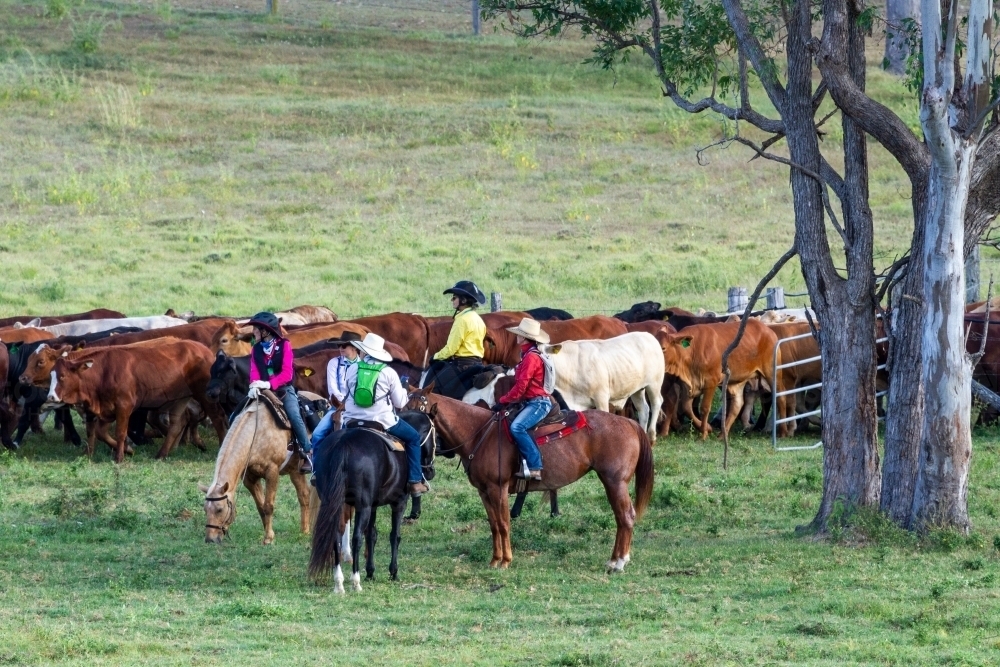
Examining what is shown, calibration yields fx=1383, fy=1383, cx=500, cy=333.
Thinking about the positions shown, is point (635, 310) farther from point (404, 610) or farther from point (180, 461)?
point (404, 610)

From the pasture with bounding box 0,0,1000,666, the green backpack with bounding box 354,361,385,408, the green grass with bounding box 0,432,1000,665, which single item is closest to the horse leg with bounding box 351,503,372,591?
the green grass with bounding box 0,432,1000,665

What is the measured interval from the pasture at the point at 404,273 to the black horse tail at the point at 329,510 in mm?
318

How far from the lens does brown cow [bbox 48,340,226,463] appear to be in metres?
17.1

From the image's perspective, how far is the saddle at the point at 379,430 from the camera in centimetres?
1084

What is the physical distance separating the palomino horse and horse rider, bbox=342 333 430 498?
4.90 ft

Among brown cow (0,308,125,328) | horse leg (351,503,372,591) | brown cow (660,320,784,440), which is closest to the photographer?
horse leg (351,503,372,591)

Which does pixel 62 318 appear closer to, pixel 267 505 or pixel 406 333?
pixel 406 333

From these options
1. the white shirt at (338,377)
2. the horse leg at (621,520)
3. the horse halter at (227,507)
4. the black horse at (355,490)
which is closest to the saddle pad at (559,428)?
the horse leg at (621,520)

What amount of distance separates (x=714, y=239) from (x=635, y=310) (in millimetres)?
13696

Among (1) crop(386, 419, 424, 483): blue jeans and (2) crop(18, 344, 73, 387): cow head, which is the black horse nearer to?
(1) crop(386, 419, 424, 483): blue jeans

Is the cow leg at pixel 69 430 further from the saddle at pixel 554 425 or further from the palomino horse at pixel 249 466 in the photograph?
the saddle at pixel 554 425

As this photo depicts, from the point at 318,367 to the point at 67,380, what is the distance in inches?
127

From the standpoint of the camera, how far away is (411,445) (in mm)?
11086

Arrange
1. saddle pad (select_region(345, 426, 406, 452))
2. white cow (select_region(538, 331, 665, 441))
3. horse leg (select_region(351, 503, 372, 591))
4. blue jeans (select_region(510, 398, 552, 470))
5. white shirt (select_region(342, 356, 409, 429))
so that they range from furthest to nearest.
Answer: white cow (select_region(538, 331, 665, 441)), blue jeans (select_region(510, 398, 552, 470)), white shirt (select_region(342, 356, 409, 429)), saddle pad (select_region(345, 426, 406, 452)), horse leg (select_region(351, 503, 372, 591))
